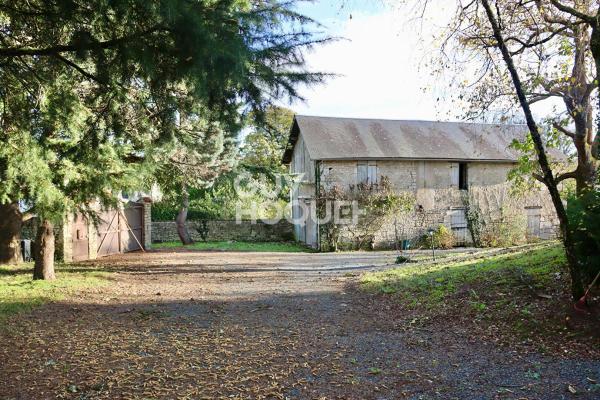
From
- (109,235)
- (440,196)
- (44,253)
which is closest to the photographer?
(44,253)

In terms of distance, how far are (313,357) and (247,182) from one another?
14.2 metres

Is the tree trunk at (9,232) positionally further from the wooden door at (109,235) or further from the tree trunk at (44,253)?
the wooden door at (109,235)

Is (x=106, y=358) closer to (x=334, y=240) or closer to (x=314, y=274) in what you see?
(x=314, y=274)

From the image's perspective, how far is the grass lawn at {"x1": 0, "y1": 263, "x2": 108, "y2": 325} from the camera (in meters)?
8.01

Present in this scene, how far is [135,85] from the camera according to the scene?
4629 millimetres

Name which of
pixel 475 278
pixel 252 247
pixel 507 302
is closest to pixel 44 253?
pixel 475 278

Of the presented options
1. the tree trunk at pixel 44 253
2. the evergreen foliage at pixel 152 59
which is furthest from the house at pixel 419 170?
the evergreen foliage at pixel 152 59

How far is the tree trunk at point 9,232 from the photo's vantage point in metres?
13.2

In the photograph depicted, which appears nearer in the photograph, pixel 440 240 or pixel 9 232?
pixel 9 232

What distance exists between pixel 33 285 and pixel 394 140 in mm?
16447

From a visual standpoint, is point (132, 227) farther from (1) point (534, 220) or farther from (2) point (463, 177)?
(1) point (534, 220)

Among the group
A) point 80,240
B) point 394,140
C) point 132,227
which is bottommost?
point 80,240

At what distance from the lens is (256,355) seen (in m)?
5.04

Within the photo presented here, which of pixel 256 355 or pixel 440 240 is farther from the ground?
pixel 440 240
